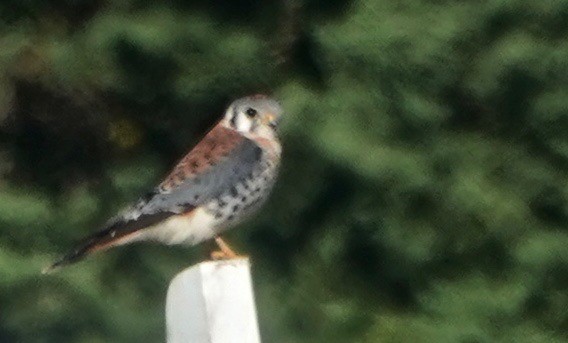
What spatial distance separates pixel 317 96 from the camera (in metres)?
5.44

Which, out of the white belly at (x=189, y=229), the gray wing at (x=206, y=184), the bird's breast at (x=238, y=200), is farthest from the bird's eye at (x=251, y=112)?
the white belly at (x=189, y=229)

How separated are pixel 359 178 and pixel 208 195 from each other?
1.70m

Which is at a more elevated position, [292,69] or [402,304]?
[292,69]

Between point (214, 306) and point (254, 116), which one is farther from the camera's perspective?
point (254, 116)

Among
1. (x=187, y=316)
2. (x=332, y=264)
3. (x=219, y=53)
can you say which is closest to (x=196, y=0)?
(x=219, y=53)

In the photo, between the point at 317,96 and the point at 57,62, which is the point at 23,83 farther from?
the point at 317,96

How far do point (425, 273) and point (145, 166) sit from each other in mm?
1039

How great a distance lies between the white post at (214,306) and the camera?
2.21 meters

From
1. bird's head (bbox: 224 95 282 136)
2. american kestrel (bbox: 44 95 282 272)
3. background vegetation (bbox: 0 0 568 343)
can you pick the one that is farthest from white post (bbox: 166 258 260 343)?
background vegetation (bbox: 0 0 568 343)

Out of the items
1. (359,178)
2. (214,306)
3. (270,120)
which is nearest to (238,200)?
(270,120)

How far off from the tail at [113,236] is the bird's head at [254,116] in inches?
17.9

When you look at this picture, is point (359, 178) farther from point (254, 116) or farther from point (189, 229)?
point (189, 229)

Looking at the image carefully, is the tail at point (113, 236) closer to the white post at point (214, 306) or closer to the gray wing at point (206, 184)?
the gray wing at point (206, 184)

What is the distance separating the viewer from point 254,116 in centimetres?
408
